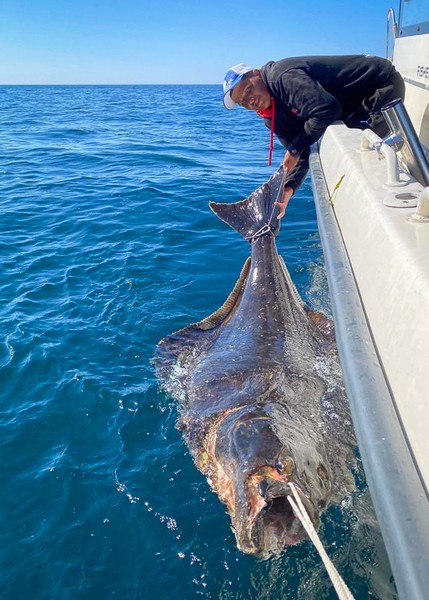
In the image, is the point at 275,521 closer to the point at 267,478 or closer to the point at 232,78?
the point at 267,478

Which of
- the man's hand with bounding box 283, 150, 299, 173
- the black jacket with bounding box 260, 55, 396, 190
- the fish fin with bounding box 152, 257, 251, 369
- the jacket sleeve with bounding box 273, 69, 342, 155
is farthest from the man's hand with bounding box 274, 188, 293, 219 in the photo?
the jacket sleeve with bounding box 273, 69, 342, 155

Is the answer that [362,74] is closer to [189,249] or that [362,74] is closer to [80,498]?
[189,249]

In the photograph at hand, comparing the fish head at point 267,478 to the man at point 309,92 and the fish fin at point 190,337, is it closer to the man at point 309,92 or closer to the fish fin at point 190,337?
the fish fin at point 190,337

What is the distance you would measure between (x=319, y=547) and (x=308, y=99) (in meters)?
3.28

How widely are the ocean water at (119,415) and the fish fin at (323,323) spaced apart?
702 mm

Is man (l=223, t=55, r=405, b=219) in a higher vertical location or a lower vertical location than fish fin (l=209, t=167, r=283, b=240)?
higher

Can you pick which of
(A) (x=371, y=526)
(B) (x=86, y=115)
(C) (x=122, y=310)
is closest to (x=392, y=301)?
(A) (x=371, y=526)

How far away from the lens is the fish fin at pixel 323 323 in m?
4.24

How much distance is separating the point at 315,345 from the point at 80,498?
2.05 metres

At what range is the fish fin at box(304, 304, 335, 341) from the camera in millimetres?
4242

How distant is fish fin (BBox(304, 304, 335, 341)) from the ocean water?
2.30 feet

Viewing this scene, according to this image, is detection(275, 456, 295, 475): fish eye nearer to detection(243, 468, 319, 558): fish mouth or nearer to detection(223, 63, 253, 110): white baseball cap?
detection(243, 468, 319, 558): fish mouth

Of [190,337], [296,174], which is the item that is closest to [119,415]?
[190,337]

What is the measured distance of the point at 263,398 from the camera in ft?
10.4
